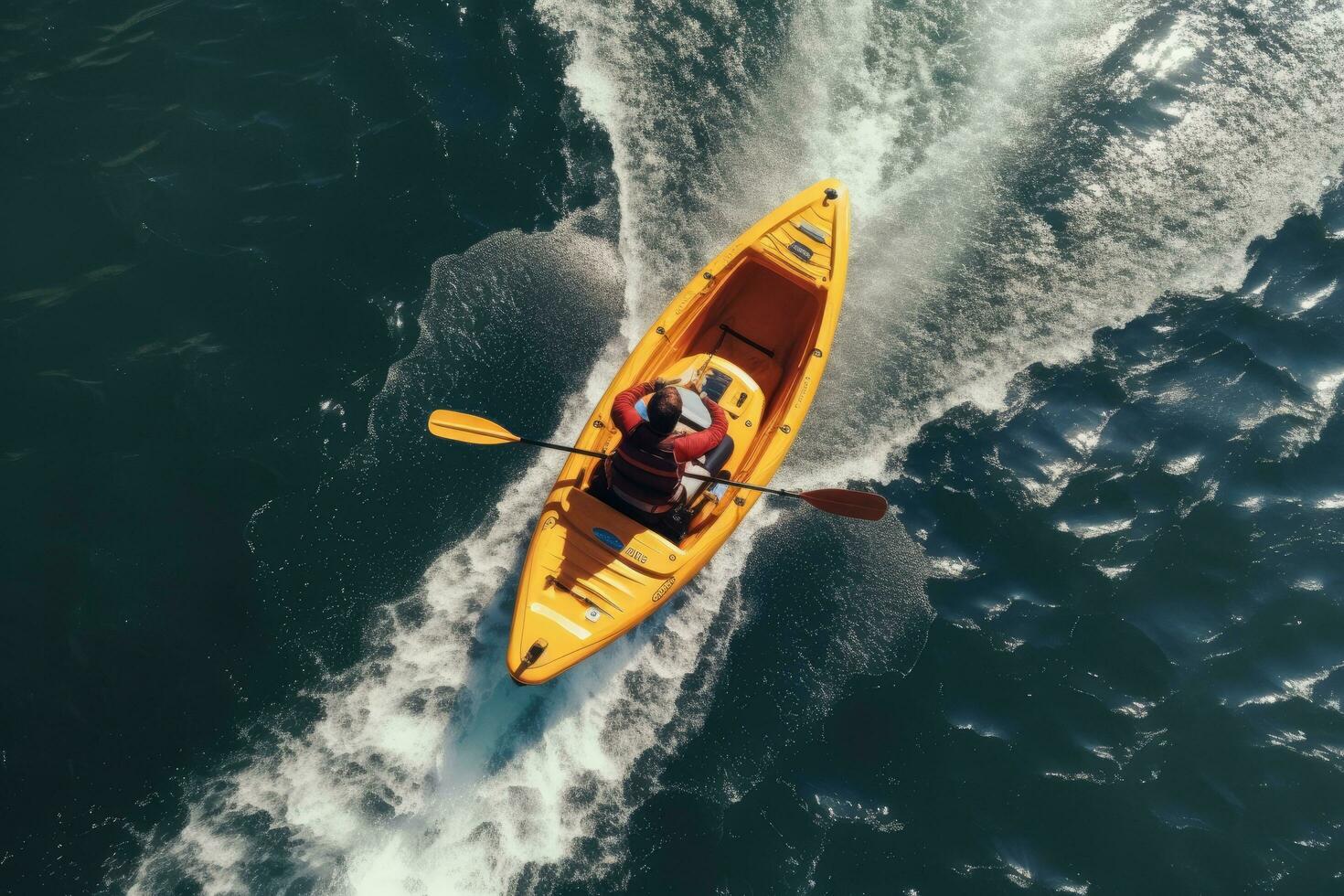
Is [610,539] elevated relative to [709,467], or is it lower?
lower

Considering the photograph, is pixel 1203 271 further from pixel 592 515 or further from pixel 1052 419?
pixel 592 515

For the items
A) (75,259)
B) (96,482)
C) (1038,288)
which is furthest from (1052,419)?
(75,259)

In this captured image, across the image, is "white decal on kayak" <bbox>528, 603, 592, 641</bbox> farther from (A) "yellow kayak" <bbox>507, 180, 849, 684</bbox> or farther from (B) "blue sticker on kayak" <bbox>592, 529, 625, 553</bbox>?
(B) "blue sticker on kayak" <bbox>592, 529, 625, 553</bbox>

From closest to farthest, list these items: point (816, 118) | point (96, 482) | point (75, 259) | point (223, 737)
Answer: point (223, 737) → point (96, 482) → point (75, 259) → point (816, 118)

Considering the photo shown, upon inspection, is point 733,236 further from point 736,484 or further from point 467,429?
point 467,429

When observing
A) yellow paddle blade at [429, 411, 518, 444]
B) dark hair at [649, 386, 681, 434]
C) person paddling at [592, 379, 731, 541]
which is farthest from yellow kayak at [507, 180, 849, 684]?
dark hair at [649, 386, 681, 434]

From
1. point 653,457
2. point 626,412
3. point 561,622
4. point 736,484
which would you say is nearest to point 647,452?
point 653,457

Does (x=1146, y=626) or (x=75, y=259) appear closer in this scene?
(x=1146, y=626)
